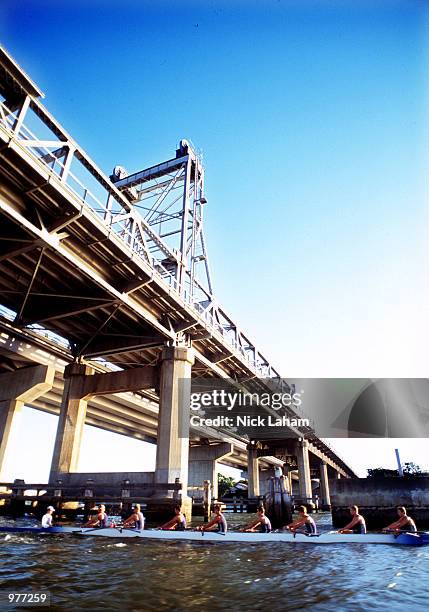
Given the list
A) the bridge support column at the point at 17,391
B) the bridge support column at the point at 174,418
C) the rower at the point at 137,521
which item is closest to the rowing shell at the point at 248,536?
the rower at the point at 137,521

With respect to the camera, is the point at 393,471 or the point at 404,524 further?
the point at 393,471

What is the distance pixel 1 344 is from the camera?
96.2 ft

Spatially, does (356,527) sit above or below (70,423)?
below

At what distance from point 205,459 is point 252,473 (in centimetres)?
739

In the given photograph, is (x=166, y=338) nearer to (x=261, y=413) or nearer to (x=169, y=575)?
(x=169, y=575)

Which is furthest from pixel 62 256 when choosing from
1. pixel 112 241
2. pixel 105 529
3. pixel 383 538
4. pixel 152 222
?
pixel 152 222

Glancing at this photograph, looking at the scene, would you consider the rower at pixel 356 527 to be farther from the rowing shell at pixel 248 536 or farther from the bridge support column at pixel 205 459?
the bridge support column at pixel 205 459

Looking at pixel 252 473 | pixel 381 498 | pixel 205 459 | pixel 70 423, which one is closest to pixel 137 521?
pixel 70 423

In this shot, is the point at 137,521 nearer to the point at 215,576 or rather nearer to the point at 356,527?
the point at 215,576

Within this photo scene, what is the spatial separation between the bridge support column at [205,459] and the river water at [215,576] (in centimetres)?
4827

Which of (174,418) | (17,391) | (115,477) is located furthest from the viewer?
(17,391)

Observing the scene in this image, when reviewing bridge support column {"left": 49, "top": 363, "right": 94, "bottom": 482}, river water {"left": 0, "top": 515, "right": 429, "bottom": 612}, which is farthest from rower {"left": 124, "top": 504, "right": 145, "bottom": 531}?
bridge support column {"left": 49, "top": 363, "right": 94, "bottom": 482}

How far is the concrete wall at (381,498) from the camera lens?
2417 centimetres

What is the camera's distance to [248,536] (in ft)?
57.2
